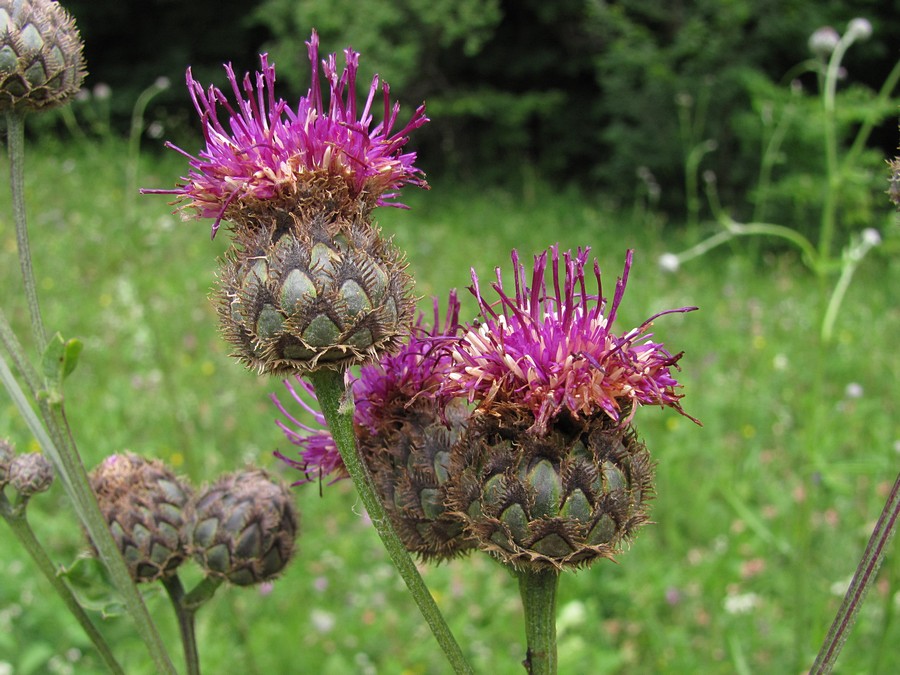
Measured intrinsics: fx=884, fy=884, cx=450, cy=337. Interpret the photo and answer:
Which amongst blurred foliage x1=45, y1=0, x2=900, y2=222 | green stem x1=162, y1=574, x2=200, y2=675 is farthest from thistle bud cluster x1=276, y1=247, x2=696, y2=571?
blurred foliage x1=45, y1=0, x2=900, y2=222

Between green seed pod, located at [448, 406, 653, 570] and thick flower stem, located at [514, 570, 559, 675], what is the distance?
0.08 metres

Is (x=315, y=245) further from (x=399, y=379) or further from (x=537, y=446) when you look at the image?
(x=537, y=446)

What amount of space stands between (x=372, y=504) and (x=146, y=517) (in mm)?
877

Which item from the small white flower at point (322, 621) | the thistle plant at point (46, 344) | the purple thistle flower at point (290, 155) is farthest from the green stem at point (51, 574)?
the small white flower at point (322, 621)

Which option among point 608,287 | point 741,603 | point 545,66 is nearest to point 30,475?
point 741,603

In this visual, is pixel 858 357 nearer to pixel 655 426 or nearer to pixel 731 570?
pixel 655 426

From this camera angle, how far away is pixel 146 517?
2.18 m

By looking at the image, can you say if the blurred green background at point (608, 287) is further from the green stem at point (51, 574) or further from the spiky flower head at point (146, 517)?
the spiky flower head at point (146, 517)

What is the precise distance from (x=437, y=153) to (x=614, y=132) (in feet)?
14.4

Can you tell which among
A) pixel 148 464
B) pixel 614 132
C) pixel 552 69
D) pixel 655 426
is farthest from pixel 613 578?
pixel 552 69

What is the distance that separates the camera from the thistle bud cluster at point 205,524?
2.12 metres

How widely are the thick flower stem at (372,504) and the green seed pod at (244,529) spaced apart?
2.05 ft

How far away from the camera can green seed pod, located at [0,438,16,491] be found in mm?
1876

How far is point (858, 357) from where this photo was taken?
755 centimetres
